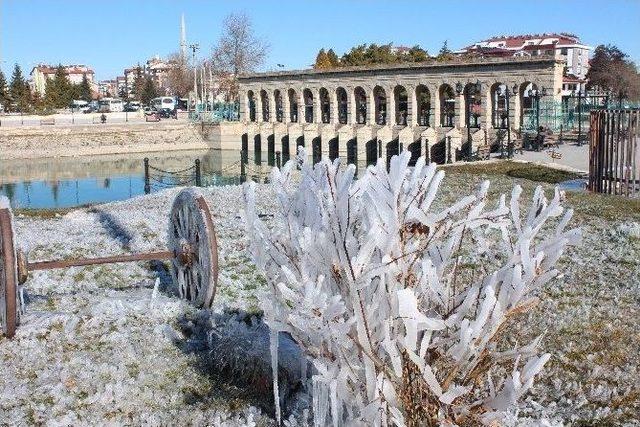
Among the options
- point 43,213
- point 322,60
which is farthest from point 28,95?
point 43,213

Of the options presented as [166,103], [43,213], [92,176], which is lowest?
[92,176]

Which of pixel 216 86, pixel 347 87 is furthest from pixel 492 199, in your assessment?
pixel 216 86

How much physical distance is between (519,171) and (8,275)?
610 inches

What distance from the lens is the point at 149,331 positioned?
6.09 meters

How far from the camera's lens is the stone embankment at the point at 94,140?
49.0m

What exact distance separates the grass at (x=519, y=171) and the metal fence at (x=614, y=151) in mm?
2063

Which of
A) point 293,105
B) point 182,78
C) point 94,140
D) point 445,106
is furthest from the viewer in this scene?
point 182,78

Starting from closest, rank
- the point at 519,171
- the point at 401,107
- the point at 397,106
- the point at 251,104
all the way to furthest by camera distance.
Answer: the point at 519,171
the point at 397,106
the point at 401,107
the point at 251,104

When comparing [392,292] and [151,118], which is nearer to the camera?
[392,292]

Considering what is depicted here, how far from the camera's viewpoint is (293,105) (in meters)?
71.2

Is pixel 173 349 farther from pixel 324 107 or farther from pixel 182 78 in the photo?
pixel 182 78

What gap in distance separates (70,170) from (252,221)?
4105cm

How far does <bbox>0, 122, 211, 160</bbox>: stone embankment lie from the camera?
49.0 meters

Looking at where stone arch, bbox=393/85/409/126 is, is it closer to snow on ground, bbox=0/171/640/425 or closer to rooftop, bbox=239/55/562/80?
rooftop, bbox=239/55/562/80
